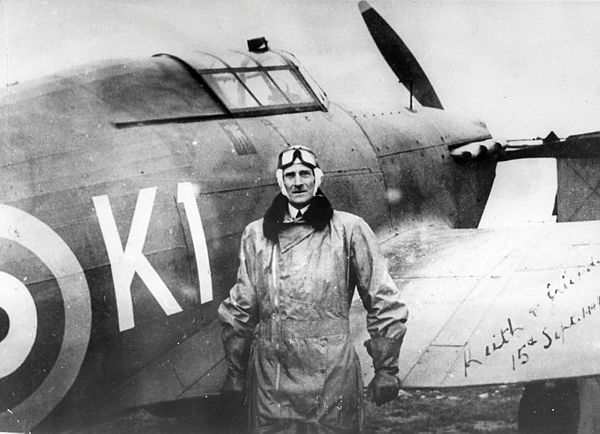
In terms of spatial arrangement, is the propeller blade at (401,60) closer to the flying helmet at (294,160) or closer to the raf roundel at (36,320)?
the flying helmet at (294,160)

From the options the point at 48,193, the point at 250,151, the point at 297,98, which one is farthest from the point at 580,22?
the point at 48,193

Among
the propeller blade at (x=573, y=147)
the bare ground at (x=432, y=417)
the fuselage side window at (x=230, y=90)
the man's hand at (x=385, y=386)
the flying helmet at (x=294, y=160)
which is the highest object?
the fuselage side window at (x=230, y=90)

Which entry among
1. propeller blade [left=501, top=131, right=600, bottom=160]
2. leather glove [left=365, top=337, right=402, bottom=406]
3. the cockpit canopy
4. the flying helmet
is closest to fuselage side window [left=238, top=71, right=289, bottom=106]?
the cockpit canopy

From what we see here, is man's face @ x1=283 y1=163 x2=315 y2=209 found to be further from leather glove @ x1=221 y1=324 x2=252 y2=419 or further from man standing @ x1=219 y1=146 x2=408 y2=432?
leather glove @ x1=221 y1=324 x2=252 y2=419

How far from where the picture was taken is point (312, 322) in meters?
2.83

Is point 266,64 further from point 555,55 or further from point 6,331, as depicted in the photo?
point 6,331

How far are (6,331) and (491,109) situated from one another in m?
2.93

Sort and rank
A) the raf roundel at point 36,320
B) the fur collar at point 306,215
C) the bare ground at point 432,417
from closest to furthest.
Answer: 1. the raf roundel at point 36,320
2. the fur collar at point 306,215
3. the bare ground at point 432,417

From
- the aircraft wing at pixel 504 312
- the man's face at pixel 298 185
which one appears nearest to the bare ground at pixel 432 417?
the aircraft wing at pixel 504 312

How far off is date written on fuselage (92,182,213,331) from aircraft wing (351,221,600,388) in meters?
0.77

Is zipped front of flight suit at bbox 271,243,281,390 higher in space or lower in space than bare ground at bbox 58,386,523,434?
higher

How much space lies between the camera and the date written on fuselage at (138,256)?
9.07 ft

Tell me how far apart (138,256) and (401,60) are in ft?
10.2

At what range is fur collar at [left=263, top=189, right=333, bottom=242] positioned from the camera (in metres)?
2.87
